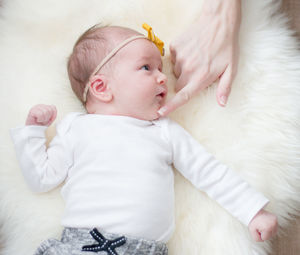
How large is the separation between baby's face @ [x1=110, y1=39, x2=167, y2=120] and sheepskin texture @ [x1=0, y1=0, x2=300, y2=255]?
150 mm

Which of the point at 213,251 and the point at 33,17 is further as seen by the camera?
the point at 33,17

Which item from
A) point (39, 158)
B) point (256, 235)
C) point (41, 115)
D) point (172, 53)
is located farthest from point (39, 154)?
point (256, 235)

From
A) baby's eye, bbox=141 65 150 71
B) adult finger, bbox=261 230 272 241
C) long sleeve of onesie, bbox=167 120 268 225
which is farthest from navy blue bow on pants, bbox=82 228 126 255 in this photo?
baby's eye, bbox=141 65 150 71

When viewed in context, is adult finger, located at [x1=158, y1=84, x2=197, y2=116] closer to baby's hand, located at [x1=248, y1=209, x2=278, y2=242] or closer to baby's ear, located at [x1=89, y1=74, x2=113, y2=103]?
baby's ear, located at [x1=89, y1=74, x2=113, y2=103]

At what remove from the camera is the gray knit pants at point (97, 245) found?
1.13m

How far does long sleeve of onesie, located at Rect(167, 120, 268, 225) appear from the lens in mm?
1213

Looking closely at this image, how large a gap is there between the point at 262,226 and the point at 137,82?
22.9 inches

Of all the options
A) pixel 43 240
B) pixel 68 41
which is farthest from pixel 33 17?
pixel 43 240

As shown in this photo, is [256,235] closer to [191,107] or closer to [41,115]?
[191,107]

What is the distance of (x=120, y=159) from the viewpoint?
1225 millimetres

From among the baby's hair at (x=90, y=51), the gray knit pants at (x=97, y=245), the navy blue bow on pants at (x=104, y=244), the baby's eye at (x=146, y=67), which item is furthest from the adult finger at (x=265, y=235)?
the baby's hair at (x=90, y=51)

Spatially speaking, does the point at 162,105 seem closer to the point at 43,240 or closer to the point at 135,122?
the point at 135,122

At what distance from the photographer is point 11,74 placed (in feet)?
4.81

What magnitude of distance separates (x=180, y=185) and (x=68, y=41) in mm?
693
